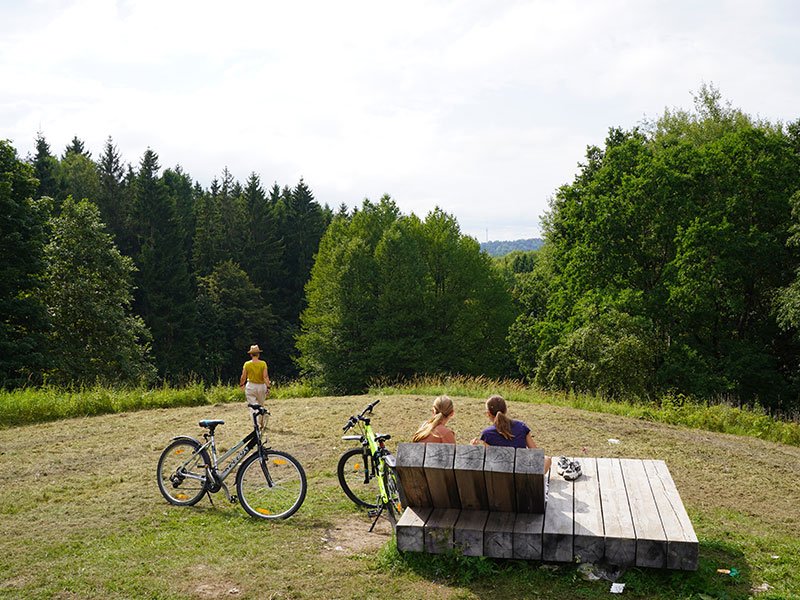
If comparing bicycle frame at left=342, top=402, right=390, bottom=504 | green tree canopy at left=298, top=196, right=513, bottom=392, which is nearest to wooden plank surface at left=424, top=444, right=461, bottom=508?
bicycle frame at left=342, top=402, right=390, bottom=504

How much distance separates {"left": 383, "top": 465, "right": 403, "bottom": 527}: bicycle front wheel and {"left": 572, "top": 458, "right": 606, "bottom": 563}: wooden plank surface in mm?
1795

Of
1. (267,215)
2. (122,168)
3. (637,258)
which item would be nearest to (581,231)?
(637,258)

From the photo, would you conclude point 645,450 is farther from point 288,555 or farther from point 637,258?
point 637,258

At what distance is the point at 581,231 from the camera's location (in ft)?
101

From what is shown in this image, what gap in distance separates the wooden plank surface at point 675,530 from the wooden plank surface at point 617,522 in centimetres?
26

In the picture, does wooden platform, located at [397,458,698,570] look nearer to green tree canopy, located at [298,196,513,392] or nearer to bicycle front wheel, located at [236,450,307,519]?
bicycle front wheel, located at [236,450,307,519]

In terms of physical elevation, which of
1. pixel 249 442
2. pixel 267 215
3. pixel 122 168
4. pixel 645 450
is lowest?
pixel 645 450

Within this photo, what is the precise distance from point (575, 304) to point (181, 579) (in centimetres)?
2626

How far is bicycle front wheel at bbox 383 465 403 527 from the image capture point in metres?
6.96

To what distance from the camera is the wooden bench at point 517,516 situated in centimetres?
525

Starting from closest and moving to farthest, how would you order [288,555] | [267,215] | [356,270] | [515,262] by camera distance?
[288,555], [356,270], [267,215], [515,262]

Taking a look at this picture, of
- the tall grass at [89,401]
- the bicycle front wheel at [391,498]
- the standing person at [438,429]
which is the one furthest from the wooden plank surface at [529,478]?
the tall grass at [89,401]

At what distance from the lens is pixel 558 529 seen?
17.7 ft

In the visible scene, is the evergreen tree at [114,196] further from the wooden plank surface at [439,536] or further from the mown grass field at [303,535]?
the wooden plank surface at [439,536]
